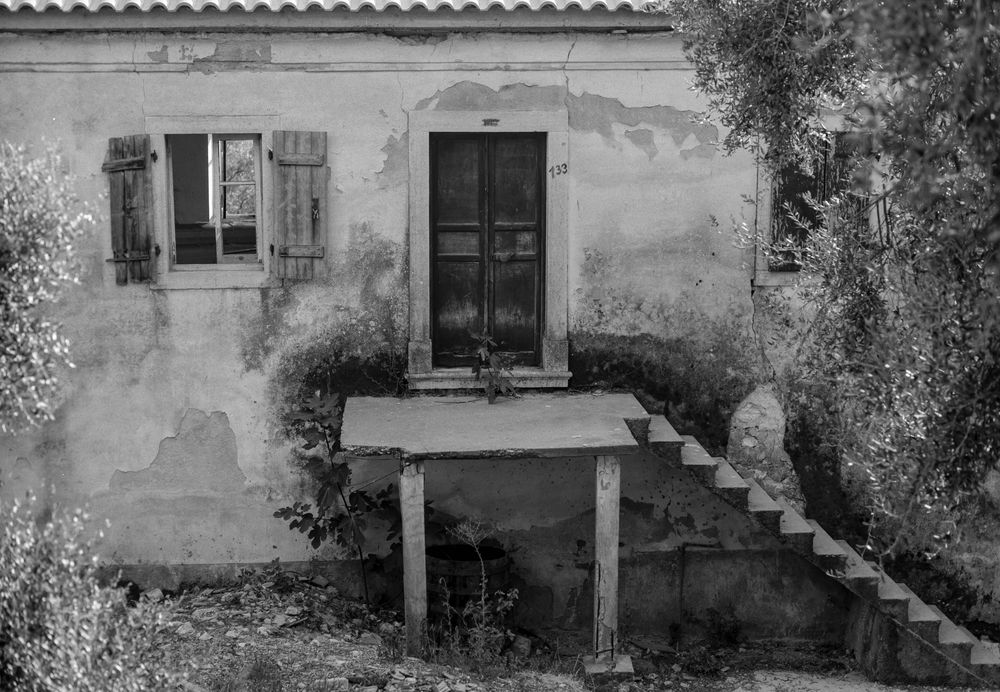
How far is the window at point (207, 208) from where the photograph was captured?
977 cm

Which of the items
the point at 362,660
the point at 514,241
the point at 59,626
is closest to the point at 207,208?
the point at 514,241

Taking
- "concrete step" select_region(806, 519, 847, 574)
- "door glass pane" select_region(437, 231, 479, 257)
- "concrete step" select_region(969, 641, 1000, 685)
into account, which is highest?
"door glass pane" select_region(437, 231, 479, 257)

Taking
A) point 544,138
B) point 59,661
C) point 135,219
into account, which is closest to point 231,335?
point 135,219

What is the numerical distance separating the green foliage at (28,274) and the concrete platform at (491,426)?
3.39 metres

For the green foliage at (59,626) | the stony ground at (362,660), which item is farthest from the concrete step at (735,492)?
the green foliage at (59,626)

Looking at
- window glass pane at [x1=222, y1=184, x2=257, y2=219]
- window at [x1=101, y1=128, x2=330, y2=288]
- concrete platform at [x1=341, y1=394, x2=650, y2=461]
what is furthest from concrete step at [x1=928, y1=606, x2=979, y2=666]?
window glass pane at [x1=222, y1=184, x2=257, y2=219]

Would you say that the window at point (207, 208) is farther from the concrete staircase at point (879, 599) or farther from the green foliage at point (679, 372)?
the concrete staircase at point (879, 599)

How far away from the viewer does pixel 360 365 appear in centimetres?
998

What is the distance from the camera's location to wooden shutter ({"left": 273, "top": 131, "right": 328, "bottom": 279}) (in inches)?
378

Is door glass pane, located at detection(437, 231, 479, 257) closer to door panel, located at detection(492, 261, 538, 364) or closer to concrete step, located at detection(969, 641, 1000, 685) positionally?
door panel, located at detection(492, 261, 538, 364)

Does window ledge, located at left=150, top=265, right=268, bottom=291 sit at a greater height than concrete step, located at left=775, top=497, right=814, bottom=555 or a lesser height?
greater

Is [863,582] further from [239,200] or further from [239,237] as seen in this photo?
[239,200]

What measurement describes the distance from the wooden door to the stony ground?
2.26m

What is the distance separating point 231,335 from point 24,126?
7.40 feet
